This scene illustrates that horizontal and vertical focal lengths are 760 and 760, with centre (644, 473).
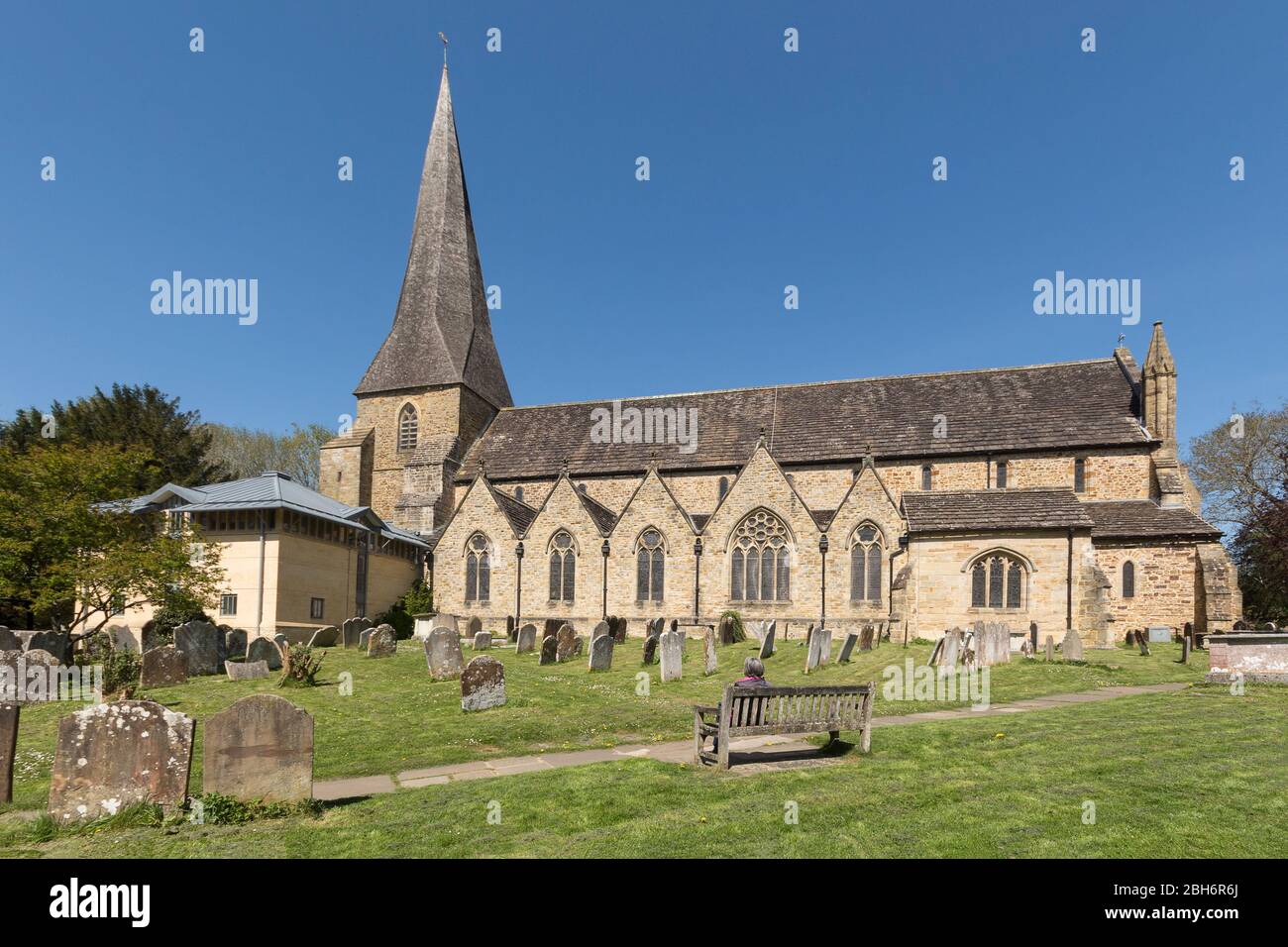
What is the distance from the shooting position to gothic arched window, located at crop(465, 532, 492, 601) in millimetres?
34478

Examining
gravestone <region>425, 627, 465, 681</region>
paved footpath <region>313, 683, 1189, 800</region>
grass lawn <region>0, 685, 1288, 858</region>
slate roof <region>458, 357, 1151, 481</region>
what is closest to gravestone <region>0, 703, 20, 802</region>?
grass lawn <region>0, 685, 1288, 858</region>

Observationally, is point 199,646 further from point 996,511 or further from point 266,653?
point 996,511

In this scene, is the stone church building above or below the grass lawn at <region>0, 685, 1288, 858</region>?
above

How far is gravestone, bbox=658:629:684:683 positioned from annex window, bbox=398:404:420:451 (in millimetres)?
28418

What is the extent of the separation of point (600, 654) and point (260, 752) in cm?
1268

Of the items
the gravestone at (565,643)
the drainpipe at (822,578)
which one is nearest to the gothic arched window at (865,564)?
the drainpipe at (822,578)

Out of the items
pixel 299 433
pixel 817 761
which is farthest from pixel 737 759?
pixel 299 433

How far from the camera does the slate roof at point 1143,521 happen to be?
27.2 meters

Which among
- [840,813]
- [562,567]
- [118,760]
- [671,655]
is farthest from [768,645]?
[118,760]

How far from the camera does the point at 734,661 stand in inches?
863

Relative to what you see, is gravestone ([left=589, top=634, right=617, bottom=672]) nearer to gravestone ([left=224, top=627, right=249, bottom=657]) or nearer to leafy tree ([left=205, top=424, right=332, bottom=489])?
gravestone ([left=224, top=627, right=249, bottom=657])

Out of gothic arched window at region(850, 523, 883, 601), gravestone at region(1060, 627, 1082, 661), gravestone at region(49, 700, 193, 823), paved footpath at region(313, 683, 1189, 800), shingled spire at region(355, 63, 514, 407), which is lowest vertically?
paved footpath at region(313, 683, 1189, 800)

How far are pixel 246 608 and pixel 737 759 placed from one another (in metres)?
22.6
